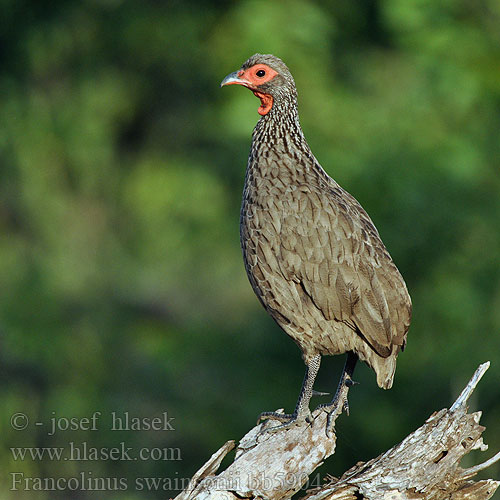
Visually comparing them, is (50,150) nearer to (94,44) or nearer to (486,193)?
(94,44)

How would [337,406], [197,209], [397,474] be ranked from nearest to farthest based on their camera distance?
[397,474], [337,406], [197,209]

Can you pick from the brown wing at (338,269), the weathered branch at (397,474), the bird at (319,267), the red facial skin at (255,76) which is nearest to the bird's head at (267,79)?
the red facial skin at (255,76)

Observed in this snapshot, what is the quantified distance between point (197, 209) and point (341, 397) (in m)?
7.95

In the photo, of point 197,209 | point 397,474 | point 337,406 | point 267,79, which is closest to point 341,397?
point 337,406

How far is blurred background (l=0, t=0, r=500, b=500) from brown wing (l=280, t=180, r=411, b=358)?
1026 millimetres

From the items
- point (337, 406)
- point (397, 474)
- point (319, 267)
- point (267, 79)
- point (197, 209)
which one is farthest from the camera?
point (197, 209)

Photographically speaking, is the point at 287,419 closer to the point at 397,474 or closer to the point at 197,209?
the point at 397,474

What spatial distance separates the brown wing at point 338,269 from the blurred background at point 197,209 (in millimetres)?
1026

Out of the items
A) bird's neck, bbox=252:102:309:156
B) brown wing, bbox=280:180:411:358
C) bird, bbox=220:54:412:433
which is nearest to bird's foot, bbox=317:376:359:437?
bird, bbox=220:54:412:433

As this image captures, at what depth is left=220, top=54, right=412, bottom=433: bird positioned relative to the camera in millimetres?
4180

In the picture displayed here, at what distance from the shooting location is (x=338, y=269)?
4.17 m

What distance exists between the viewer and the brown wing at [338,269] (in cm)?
418

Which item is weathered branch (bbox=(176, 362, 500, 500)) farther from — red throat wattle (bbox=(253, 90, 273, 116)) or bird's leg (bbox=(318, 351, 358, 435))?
red throat wattle (bbox=(253, 90, 273, 116))

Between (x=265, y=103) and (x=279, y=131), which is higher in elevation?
(x=265, y=103)
